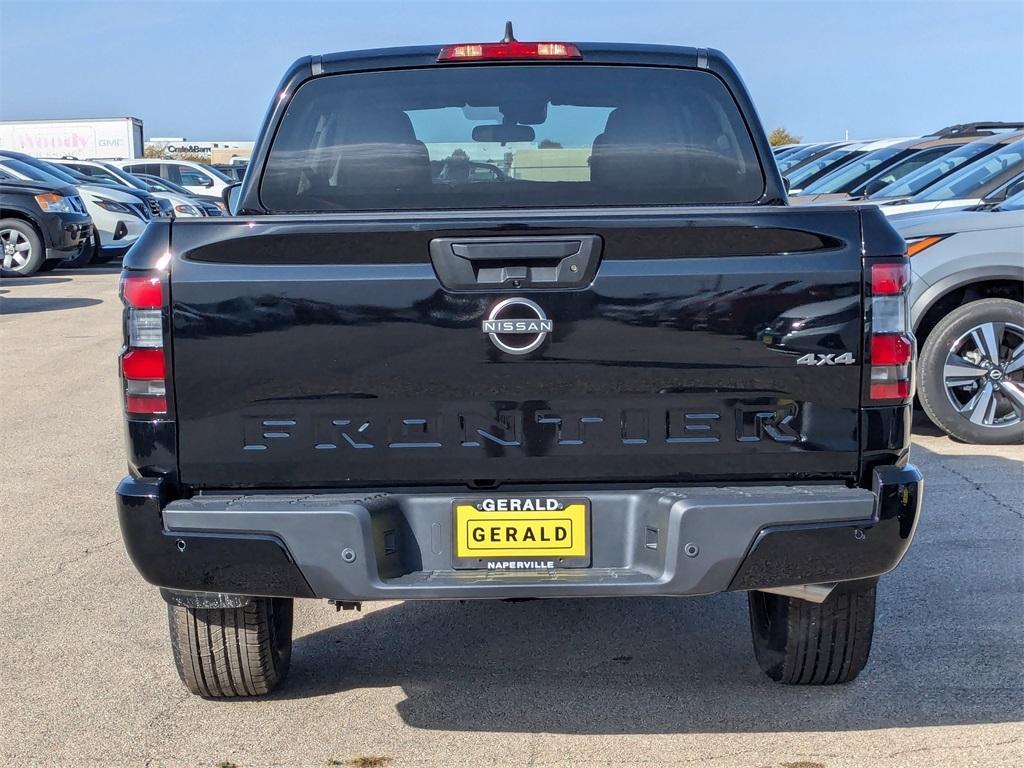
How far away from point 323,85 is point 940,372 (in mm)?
4456

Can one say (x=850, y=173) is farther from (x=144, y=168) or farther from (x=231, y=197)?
(x=144, y=168)

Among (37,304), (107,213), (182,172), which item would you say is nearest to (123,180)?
(107,213)

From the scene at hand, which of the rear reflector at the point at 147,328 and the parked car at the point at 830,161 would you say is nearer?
the rear reflector at the point at 147,328

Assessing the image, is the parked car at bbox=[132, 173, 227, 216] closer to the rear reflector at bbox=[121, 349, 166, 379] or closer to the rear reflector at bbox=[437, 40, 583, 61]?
the rear reflector at bbox=[437, 40, 583, 61]

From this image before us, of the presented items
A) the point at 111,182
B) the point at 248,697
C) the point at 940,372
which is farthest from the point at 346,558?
the point at 111,182

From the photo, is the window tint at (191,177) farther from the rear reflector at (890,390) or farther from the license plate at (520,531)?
the rear reflector at (890,390)

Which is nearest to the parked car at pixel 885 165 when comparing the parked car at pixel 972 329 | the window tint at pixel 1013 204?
the window tint at pixel 1013 204

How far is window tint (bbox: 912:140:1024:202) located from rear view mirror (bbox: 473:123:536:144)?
561 cm

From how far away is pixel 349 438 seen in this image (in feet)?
11.0

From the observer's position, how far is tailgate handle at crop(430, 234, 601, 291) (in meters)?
3.31

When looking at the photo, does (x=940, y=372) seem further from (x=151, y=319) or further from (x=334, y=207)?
(x=151, y=319)

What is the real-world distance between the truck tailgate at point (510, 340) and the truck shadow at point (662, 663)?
0.99 metres

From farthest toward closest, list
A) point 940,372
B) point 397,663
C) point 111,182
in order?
point 111,182, point 940,372, point 397,663

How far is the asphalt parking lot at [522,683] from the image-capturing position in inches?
146
